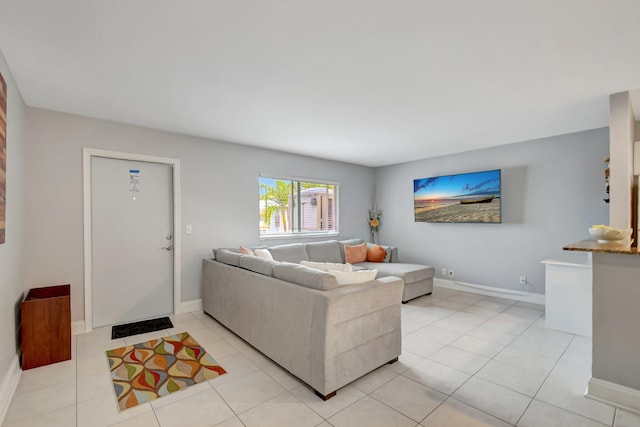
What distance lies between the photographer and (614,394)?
2033 millimetres

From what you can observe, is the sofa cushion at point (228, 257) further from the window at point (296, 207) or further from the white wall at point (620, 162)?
the white wall at point (620, 162)

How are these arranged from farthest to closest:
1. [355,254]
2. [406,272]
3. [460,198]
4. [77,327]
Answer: [355,254]
[460,198]
[406,272]
[77,327]

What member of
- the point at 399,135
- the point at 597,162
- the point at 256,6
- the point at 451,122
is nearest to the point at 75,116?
the point at 256,6

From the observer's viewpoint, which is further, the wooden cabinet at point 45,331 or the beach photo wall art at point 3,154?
the wooden cabinet at point 45,331

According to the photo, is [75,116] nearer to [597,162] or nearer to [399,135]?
[399,135]

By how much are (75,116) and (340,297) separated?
3.43 m

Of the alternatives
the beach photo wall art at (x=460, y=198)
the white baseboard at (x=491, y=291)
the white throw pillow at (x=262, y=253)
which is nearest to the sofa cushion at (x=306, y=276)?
the white throw pillow at (x=262, y=253)

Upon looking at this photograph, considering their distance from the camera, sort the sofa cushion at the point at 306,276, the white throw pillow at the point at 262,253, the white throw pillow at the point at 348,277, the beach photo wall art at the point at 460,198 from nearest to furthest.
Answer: the sofa cushion at the point at 306,276, the white throw pillow at the point at 348,277, the white throw pillow at the point at 262,253, the beach photo wall art at the point at 460,198

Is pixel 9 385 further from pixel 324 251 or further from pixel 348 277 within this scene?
pixel 324 251

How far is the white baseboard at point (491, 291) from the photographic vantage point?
14.4 feet

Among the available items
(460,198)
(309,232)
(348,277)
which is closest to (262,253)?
(309,232)

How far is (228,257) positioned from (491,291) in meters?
4.07

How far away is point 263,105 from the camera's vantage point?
2984 mm

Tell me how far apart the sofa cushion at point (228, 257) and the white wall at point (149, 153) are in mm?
472
